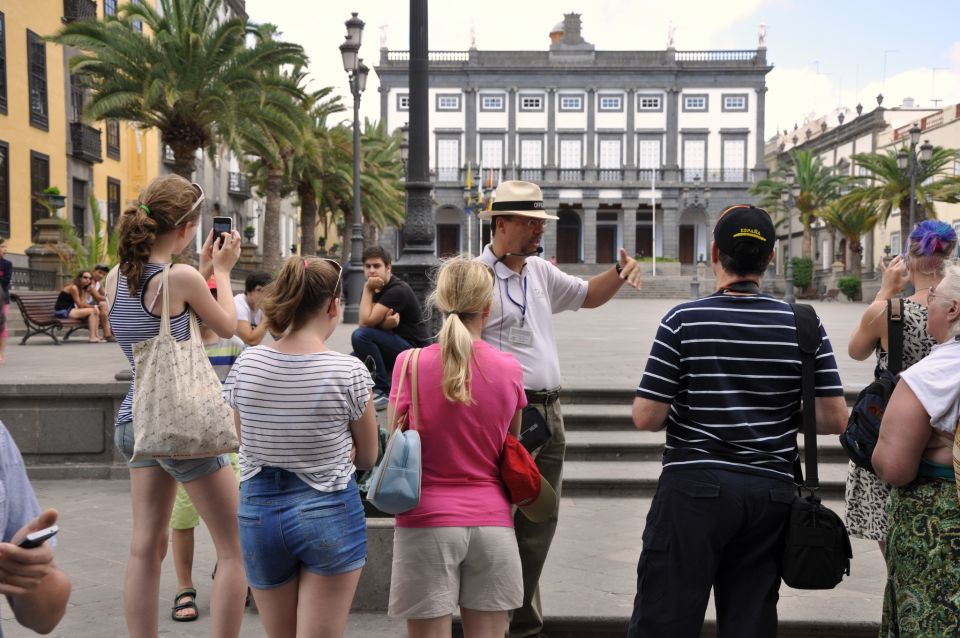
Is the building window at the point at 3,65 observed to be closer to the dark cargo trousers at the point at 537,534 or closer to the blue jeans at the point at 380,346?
the blue jeans at the point at 380,346

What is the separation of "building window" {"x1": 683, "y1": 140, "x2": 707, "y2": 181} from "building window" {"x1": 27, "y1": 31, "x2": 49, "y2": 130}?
48640 mm

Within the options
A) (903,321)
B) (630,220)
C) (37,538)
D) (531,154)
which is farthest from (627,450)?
(531,154)

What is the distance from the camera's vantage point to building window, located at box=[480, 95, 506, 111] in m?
68.2

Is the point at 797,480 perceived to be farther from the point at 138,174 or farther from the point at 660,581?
the point at 138,174

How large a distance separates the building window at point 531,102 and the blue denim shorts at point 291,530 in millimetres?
67090

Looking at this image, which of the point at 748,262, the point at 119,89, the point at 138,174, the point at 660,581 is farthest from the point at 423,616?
the point at 138,174

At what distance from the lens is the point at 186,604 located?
4.67 m

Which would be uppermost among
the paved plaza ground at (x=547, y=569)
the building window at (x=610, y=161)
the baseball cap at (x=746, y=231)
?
the building window at (x=610, y=161)

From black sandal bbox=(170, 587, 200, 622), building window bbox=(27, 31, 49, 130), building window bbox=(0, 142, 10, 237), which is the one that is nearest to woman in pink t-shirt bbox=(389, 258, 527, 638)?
black sandal bbox=(170, 587, 200, 622)

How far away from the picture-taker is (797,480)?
306cm

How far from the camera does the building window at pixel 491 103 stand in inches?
2685

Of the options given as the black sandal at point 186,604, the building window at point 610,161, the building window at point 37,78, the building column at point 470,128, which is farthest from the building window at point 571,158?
the black sandal at point 186,604

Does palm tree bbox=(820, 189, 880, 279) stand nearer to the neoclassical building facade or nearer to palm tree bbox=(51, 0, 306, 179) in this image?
the neoclassical building facade

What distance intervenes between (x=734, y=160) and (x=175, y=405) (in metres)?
68.5
